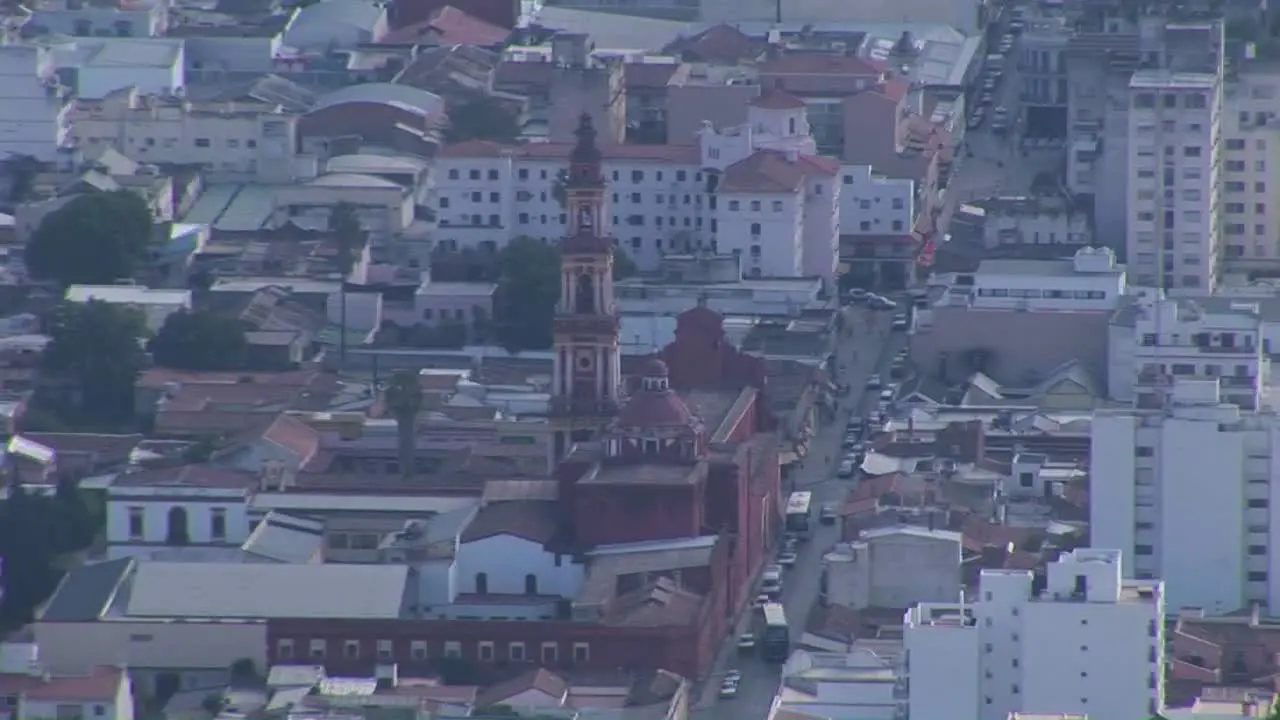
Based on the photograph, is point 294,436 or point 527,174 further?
point 527,174

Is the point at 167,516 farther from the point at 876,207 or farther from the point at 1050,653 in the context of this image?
the point at 876,207

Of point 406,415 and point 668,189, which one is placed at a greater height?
point 668,189

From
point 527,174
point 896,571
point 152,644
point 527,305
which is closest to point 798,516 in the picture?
point 896,571

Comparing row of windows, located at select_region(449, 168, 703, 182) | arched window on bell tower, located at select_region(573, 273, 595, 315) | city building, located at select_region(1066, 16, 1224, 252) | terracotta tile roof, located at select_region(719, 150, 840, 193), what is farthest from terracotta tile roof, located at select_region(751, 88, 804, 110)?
arched window on bell tower, located at select_region(573, 273, 595, 315)

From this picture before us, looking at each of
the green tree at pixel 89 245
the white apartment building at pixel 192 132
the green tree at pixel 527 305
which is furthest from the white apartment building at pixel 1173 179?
the white apartment building at pixel 192 132

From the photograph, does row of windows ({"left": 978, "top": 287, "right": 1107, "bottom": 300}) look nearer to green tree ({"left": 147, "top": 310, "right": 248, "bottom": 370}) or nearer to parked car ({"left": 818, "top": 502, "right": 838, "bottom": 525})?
parked car ({"left": 818, "top": 502, "right": 838, "bottom": 525})

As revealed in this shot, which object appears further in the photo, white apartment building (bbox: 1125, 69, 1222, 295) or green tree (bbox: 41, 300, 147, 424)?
white apartment building (bbox: 1125, 69, 1222, 295)
